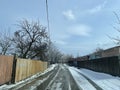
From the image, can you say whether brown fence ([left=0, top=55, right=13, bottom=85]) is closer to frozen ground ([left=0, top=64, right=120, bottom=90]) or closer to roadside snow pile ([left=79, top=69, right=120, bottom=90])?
frozen ground ([left=0, top=64, right=120, bottom=90])

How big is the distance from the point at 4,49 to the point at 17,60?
2067 inches

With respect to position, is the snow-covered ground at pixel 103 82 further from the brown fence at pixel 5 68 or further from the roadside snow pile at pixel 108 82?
the brown fence at pixel 5 68

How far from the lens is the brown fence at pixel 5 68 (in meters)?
15.2

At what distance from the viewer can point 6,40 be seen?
71.9m

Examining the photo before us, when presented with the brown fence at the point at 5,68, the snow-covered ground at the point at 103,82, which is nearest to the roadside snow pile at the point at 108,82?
the snow-covered ground at the point at 103,82

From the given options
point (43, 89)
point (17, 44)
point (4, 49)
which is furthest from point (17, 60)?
point (4, 49)

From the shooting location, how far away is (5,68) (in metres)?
16.2

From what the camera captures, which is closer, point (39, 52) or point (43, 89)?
point (43, 89)

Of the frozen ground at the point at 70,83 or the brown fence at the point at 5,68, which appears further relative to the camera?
the brown fence at the point at 5,68

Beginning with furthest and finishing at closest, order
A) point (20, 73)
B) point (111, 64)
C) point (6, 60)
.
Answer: point (111, 64), point (20, 73), point (6, 60)

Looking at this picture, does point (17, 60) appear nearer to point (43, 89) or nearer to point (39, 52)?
point (43, 89)

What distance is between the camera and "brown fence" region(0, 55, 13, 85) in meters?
15.2

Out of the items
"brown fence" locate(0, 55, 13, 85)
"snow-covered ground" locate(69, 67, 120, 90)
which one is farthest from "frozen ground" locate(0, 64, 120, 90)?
"brown fence" locate(0, 55, 13, 85)

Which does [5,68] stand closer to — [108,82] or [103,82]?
[103,82]
